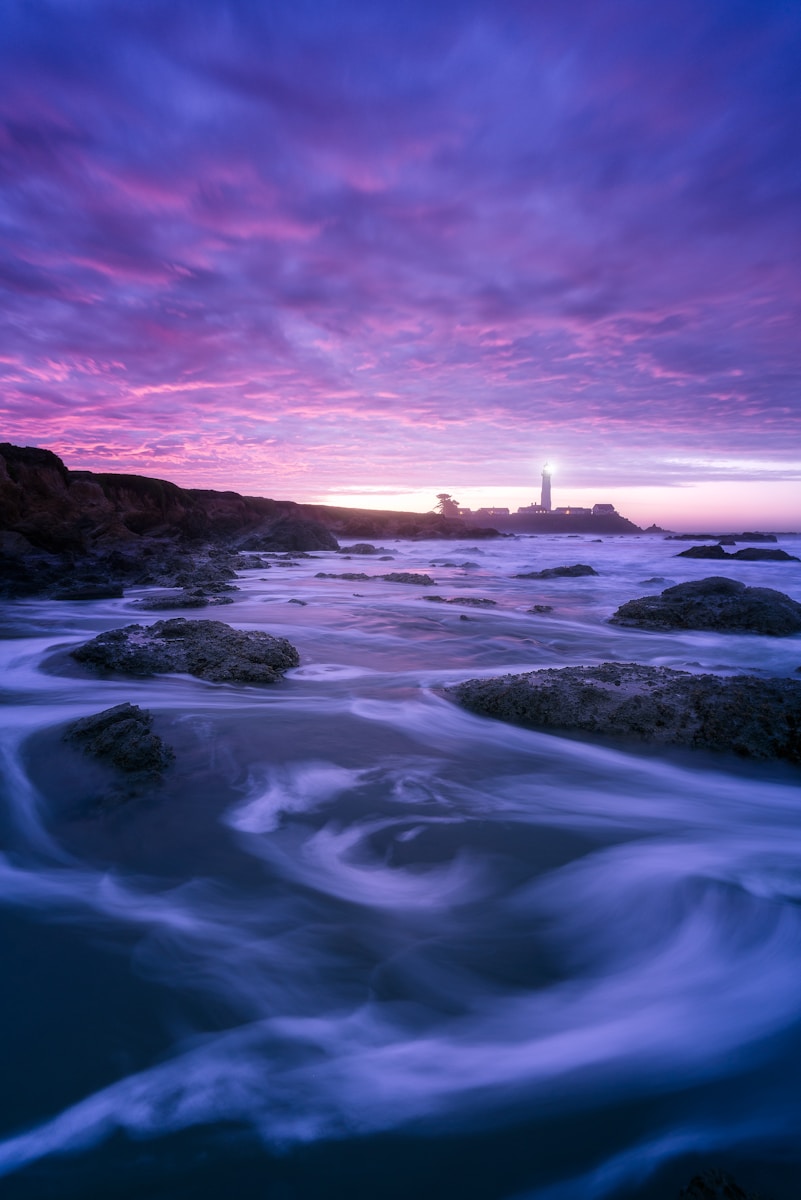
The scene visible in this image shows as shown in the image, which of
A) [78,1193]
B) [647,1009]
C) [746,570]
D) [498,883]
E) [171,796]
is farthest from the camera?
[746,570]

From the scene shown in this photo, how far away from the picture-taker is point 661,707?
3.84m


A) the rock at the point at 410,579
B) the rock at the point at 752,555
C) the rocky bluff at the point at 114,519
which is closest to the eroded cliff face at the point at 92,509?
the rocky bluff at the point at 114,519

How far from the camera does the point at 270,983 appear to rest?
1890mm

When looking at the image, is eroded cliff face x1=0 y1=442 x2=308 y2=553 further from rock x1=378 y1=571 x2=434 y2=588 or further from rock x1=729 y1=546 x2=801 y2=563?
rock x1=729 y1=546 x2=801 y2=563

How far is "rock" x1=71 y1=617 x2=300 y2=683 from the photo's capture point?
16.6 feet

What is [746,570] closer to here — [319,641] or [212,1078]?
[319,641]

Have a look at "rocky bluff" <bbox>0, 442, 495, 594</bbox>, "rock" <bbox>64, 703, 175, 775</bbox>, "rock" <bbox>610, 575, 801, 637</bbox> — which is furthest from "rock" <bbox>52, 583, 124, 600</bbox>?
"rock" <bbox>610, 575, 801, 637</bbox>

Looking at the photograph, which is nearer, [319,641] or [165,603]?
[319,641]

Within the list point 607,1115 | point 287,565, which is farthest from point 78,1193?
point 287,565

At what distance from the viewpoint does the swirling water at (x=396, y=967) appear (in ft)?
4.55

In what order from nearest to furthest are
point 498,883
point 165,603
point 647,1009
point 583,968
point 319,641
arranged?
point 647,1009 < point 583,968 < point 498,883 < point 319,641 < point 165,603

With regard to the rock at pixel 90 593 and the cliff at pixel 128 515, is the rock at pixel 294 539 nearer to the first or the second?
the cliff at pixel 128 515

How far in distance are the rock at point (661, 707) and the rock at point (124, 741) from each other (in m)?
2.24

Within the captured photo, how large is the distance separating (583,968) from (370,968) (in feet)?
2.46
